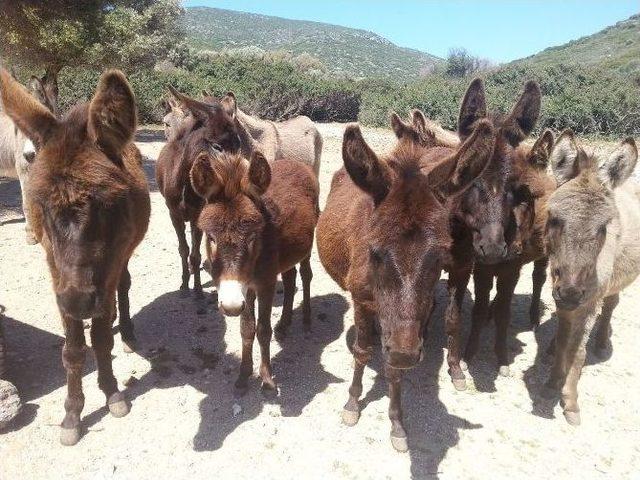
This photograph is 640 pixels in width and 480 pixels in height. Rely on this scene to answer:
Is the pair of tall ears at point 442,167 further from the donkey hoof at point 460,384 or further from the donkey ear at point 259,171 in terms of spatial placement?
the donkey hoof at point 460,384

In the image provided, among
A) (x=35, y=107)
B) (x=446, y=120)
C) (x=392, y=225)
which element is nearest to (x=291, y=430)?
(x=392, y=225)

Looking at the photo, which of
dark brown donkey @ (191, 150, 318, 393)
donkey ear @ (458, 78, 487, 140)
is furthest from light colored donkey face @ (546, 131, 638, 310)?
dark brown donkey @ (191, 150, 318, 393)

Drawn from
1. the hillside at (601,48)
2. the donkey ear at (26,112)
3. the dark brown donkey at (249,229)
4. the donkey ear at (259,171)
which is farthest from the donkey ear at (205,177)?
the hillside at (601,48)

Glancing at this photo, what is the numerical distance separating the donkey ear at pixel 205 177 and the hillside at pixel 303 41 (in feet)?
287

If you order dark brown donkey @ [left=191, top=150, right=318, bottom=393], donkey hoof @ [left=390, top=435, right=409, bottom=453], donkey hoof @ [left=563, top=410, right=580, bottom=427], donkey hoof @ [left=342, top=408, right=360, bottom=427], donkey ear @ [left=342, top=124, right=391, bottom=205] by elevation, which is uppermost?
donkey ear @ [left=342, top=124, right=391, bottom=205]

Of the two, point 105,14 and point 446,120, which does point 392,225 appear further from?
point 446,120

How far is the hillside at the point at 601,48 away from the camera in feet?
206

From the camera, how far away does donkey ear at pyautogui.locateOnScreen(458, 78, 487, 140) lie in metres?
4.44

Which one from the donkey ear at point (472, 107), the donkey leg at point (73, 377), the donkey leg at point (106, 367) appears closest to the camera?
the donkey leg at point (73, 377)

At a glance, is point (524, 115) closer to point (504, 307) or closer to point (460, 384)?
point (504, 307)

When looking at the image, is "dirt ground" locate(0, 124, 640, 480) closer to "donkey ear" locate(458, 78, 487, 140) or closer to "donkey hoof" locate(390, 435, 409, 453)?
"donkey hoof" locate(390, 435, 409, 453)

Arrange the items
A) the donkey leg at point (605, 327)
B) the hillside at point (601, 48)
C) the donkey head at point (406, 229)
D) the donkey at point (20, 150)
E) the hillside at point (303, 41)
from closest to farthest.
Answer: the donkey head at point (406, 229) → the donkey leg at point (605, 327) → the donkey at point (20, 150) → the hillside at point (601, 48) → the hillside at point (303, 41)

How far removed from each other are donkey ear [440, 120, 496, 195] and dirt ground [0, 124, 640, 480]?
216 centimetres

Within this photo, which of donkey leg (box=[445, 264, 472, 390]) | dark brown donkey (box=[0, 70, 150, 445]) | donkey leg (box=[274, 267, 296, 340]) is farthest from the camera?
donkey leg (box=[274, 267, 296, 340])
